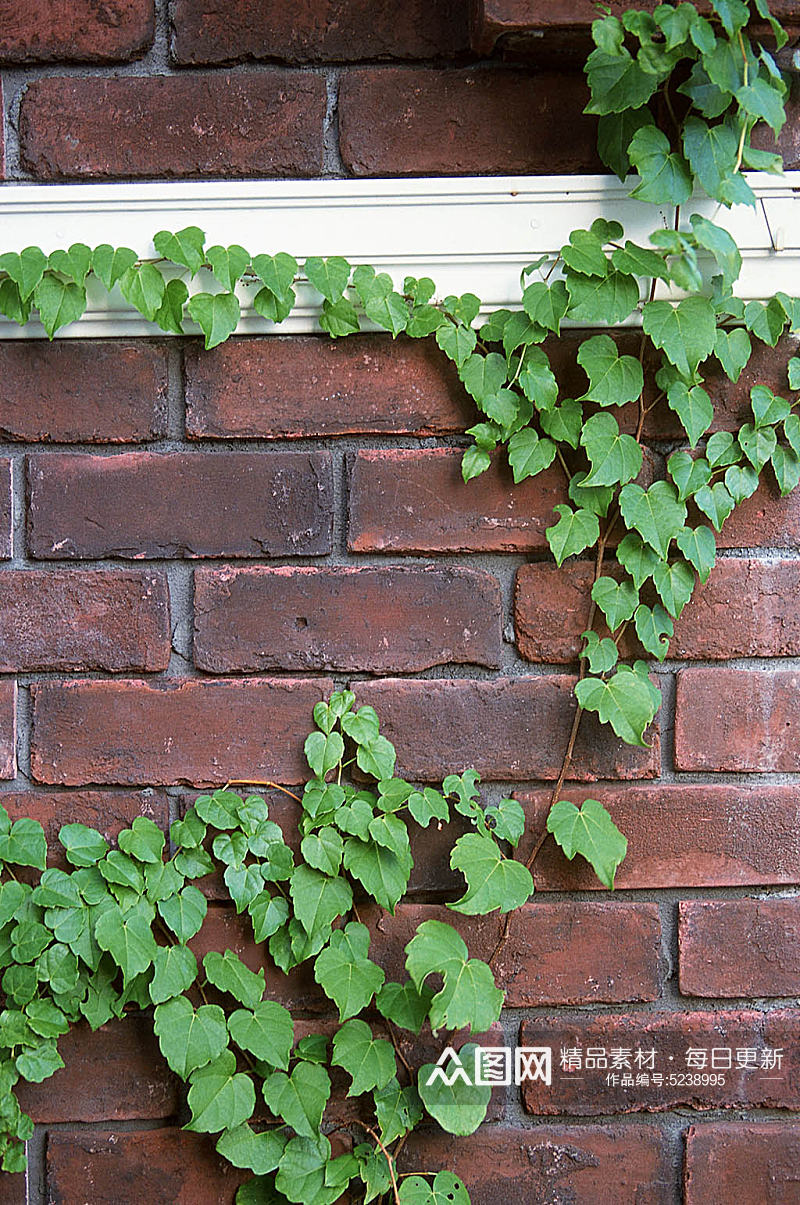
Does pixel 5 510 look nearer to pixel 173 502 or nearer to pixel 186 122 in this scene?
pixel 173 502

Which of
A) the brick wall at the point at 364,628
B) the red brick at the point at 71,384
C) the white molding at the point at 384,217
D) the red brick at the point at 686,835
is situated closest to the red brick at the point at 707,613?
the brick wall at the point at 364,628

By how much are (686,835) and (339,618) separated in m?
0.33

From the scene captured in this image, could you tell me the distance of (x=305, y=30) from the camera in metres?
0.69

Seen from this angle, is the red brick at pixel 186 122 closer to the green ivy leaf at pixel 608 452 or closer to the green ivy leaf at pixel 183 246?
the green ivy leaf at pixel 183 246

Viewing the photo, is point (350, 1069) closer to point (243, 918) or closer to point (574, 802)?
point (243, 918)

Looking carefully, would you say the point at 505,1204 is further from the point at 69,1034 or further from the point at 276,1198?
the point at 69,1034

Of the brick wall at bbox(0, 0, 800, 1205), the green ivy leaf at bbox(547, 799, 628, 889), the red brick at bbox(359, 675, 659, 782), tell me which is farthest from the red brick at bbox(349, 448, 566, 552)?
the green ivy leaf at bbox(547, 799, 628, 889)

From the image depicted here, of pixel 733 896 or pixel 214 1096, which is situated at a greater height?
pixel 733 896

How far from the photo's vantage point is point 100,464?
72 centimetres

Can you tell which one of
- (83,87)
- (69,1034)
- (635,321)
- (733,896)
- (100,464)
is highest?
(83,87)

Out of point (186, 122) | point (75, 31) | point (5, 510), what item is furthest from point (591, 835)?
point (75, 31)

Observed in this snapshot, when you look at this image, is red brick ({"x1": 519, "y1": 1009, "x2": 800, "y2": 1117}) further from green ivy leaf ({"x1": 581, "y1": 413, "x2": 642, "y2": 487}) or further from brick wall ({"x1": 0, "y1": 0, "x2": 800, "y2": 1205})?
green ivy leaf ({"x1": 581, "y1": 413, "x2": 642, "y2": 487})

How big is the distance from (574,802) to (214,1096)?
35 centimetres

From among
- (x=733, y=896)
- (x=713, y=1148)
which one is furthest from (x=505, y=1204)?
(x=733, y=896)
